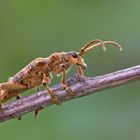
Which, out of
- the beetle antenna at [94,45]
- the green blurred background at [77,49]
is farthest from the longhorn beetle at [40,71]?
the green blurred background at [77,49]

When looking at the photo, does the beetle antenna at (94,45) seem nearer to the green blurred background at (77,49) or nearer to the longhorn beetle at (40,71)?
the longhorn beetle at (40,71)

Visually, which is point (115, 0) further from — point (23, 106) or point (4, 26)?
point (23, 106)

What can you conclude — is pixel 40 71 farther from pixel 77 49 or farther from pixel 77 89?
pixel 77 49

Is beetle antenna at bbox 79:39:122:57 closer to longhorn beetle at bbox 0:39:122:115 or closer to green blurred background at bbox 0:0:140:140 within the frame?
longhorn beetle at bbox 0:39:122:115

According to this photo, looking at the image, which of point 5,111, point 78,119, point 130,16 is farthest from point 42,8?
point 5,111

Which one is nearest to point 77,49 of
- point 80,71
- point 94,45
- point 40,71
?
point 40,71
